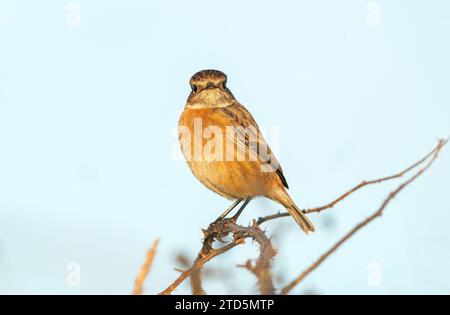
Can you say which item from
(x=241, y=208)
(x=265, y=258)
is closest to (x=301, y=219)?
(x=241, y=208)

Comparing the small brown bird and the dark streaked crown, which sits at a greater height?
the dark streaked crown

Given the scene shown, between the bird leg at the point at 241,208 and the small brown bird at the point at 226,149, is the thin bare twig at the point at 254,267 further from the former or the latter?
the bird leg at the point at 241,208

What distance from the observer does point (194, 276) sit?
9.94 ft

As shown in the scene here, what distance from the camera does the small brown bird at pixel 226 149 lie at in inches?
340

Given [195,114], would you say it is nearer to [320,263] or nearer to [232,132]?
[232,132]

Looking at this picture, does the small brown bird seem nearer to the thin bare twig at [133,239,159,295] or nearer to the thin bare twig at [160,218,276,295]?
the thin bare twig at [160,218,276,295]

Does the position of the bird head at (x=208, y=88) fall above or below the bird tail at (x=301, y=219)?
above

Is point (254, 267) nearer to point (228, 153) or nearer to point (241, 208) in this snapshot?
point (228, 153)

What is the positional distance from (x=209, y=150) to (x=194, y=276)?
5533 mm

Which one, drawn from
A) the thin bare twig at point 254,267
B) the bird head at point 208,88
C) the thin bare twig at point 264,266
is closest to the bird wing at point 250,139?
the bird head at point 208,88

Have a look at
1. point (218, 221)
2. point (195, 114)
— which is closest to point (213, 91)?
point (195, 114)

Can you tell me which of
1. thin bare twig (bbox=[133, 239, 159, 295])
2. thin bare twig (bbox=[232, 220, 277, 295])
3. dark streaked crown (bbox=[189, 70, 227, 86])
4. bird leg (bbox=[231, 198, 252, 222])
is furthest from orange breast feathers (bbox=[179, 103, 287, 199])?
thin bare twig (bbox=[133, 239, 159, 295])

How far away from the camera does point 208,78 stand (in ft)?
30.4

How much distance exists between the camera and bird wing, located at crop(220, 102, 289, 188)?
8938 mm
